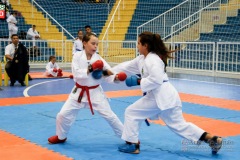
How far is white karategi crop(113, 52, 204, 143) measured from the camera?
13.9 feet

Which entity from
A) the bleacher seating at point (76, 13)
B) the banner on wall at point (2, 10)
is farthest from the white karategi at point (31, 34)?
the bleacher seating at point (76, 13)

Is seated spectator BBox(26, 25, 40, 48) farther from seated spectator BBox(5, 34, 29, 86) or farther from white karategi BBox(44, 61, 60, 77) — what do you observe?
seated spectator BBox(5, 34, 29, 86)

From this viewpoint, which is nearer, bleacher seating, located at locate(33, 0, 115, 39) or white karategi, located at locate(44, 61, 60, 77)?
white karategi, located at locate(44, 61, 60, 77)

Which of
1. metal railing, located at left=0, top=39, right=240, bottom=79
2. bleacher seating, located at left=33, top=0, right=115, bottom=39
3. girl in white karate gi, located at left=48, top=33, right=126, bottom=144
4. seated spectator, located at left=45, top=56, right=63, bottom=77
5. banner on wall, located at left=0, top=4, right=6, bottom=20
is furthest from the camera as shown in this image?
bleacher seating, located at left=33, top=0, right=115, bottom=39

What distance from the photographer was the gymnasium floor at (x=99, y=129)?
4406mm

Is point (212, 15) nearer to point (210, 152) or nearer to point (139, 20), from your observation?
point (139, 20)

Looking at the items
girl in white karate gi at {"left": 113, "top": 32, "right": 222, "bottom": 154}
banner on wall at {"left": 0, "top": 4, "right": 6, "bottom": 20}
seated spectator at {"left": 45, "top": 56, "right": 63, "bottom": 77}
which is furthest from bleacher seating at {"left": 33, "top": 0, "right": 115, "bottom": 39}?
girl in white karate gi at {"left": 113, "top": 32, "right": 222, "bottom": 154}

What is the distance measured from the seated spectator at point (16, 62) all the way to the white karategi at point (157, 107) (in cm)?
709

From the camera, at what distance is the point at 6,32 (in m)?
19.1

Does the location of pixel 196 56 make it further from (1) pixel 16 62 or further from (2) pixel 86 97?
(2) pixel 86 97

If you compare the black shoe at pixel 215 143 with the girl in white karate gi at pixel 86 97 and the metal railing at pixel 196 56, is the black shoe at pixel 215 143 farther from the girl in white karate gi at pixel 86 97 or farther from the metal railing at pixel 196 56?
the metal railing at pixel 196 56

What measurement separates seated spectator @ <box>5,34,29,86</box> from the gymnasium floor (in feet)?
3.30

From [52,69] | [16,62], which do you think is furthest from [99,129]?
[52,69]

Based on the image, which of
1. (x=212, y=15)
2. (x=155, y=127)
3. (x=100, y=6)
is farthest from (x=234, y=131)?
(x=100, y=6)
